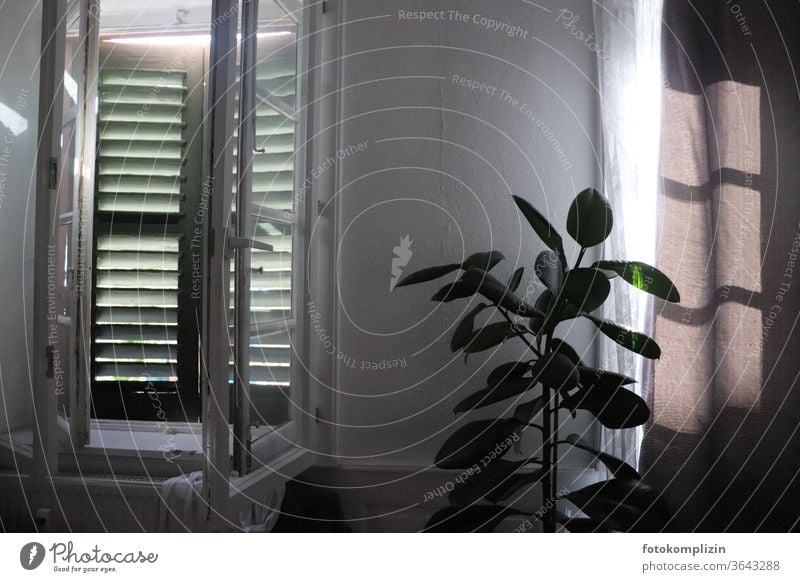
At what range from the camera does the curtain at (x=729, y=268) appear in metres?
1.02

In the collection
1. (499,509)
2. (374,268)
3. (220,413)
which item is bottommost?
(499,509)

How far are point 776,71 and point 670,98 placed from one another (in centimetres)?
16

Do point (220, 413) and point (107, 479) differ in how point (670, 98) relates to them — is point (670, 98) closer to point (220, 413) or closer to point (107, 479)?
point (220, 413)

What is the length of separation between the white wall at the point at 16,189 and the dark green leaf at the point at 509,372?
0.87 m

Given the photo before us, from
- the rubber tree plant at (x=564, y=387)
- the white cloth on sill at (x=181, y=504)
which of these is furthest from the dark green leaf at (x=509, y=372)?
the white cloth on sill at (x=181, y=504)

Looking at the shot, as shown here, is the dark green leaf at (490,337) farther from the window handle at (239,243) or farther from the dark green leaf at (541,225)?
the window handle at (239,243)

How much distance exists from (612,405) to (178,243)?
117 centimetres

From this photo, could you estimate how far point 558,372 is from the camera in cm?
94

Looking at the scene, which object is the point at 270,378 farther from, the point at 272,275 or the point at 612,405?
the point at 612,405

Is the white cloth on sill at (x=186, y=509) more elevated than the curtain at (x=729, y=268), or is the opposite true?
the curtain at (x=729, y=268)

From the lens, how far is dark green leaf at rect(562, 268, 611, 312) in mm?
1016

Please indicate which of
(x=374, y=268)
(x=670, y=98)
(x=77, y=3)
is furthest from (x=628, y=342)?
(x=77, y=3)

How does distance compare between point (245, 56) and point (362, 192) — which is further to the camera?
point (362, 192)

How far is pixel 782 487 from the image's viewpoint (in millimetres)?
1021
